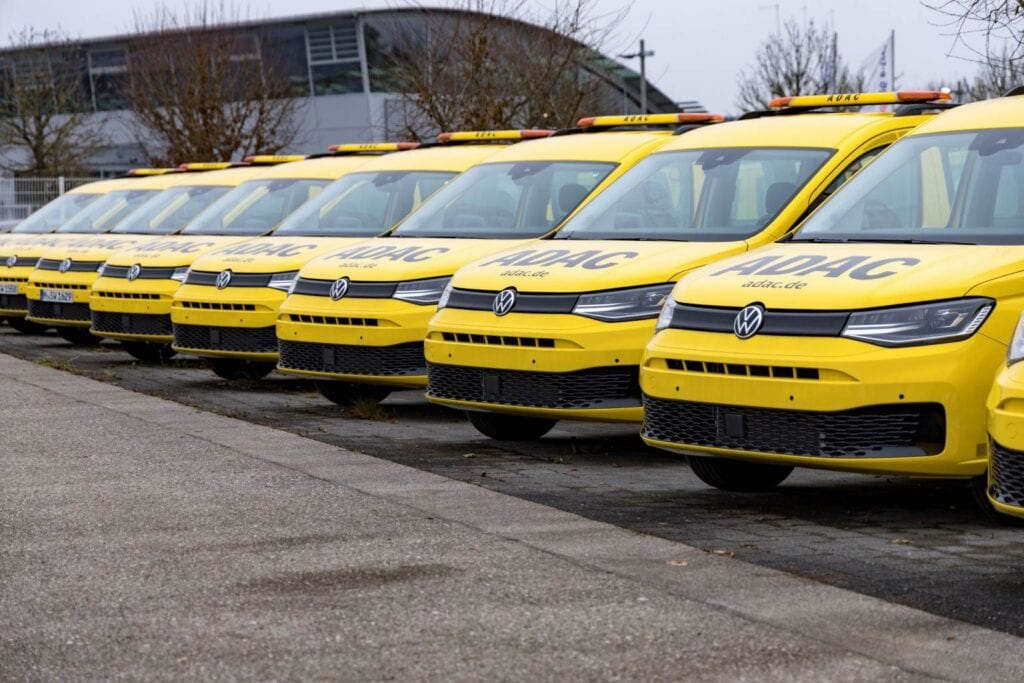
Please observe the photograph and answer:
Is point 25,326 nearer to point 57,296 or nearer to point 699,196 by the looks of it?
point 57,296

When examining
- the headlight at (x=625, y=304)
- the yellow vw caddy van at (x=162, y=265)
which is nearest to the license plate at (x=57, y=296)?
the yellow vw caddy van at (x=162, y=265)

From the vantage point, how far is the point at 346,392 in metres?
12.8

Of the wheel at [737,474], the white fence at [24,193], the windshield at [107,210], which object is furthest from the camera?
the white fence at [24,193]

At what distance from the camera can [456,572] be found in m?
6.59

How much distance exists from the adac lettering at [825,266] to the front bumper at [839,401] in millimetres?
390

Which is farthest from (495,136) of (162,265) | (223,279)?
(162,265)

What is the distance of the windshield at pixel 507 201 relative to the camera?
39.5 ft

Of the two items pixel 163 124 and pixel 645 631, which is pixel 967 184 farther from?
pixel 163 124

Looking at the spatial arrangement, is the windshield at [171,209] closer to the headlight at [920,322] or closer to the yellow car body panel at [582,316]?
the yellow car body panel at [582,316]

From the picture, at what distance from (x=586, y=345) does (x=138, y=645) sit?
4.16 m

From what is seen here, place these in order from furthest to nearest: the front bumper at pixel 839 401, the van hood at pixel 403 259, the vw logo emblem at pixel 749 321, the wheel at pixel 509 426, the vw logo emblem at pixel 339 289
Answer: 1. the vw logo emblem at pixel 339 289
2. the van hood at pixel 403 259
3. the wheel at pixel 509 426
4. the vw logo emblem at pixel 749 321
5. the front bumper at pixel 839 401

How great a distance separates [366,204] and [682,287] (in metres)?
6.46

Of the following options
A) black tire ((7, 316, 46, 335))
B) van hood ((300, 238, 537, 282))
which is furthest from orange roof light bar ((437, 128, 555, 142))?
black tire ((7, 316, 46, 335))

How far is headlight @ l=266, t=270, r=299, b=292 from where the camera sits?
1341cm
